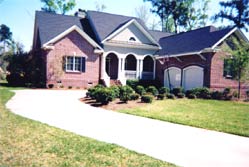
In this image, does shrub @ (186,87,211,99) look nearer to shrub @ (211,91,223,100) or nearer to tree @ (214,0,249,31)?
shrub @ (211,91,223,100)

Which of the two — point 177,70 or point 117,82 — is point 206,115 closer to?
point 177,70

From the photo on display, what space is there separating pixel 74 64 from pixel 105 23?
6.81 m

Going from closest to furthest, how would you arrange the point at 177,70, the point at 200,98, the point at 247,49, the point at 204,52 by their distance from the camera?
the point at 200,98 → the point at 247,49 → the point at 204,52 → the point at 177,70

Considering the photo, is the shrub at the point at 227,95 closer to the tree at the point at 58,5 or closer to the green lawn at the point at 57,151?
the green lawn at the point at 57,151

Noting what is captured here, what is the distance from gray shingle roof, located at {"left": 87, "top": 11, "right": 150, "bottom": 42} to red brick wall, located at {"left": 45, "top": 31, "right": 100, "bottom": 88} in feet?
7.60

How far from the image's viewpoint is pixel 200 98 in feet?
64.7

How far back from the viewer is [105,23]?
30172 mm

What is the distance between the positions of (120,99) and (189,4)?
37.6 m

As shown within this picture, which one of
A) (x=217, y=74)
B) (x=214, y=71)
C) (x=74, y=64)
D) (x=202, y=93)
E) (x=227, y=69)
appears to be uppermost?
(x=74, y=64)

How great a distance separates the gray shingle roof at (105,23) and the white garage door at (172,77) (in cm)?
574

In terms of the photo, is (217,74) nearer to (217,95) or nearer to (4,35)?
(217,95)

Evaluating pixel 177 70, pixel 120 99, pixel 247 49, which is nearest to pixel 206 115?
pixel 120 99

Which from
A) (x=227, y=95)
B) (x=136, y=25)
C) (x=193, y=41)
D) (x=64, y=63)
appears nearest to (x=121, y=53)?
(x=136, y=25)

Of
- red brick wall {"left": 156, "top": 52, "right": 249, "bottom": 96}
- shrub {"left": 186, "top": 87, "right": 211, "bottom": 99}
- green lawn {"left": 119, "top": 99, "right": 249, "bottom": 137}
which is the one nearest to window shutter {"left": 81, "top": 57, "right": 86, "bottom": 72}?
red brick wall {"left": 156, "top": 52, "right": 249, "bottom": 96}
